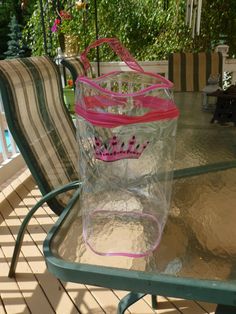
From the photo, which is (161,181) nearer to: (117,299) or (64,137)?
(117,299)

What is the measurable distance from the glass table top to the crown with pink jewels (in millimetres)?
259

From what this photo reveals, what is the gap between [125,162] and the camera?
94 centimetres

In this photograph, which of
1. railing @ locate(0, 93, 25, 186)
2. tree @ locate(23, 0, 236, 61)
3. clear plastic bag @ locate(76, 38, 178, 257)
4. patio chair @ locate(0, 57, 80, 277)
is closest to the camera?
clear plastic bag @ locate(76, 38, 178, 257)

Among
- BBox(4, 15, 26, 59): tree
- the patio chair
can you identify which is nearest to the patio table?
the patio chair

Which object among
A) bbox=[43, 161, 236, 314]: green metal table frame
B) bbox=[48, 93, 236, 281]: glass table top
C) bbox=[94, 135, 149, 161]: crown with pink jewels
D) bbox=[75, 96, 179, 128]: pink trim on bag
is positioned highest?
bbox=[75, 96, 179, 128]: pink trim on bag

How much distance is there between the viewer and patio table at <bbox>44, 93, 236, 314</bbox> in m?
0.77

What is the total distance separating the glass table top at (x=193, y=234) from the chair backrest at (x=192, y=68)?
229 cm

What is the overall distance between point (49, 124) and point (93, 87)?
4.18ft

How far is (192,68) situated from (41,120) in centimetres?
224

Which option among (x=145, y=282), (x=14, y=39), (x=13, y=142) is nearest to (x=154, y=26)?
(x=13, y=142)

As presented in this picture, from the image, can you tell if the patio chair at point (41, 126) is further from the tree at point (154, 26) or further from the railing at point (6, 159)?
the tree at point (154, 26)

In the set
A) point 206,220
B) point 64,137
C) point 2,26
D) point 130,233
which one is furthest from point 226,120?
point 2,26

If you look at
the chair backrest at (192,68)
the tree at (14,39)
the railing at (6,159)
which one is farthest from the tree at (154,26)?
the tree at (14,39)

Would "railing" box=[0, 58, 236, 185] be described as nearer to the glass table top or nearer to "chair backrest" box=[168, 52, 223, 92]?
"chair backrest" box=[168, 52, 223, 92]
